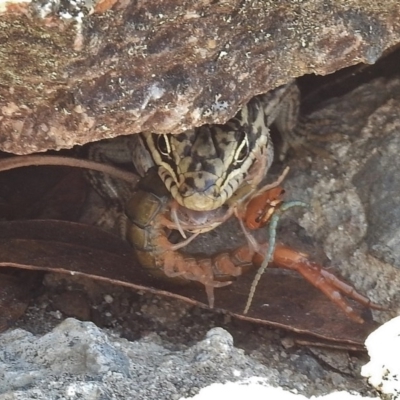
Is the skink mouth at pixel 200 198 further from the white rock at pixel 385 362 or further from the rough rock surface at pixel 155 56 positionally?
the white rock at pixel 385 362

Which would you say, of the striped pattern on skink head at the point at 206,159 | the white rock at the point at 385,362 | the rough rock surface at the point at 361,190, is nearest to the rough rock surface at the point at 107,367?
the white rock at the point at 385,362

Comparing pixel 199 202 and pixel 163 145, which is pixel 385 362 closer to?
pixel 199 202

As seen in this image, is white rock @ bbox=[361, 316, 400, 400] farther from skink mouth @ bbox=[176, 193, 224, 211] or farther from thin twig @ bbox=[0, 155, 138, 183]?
thin twig @ bbox=[0, 155, 138, 183]

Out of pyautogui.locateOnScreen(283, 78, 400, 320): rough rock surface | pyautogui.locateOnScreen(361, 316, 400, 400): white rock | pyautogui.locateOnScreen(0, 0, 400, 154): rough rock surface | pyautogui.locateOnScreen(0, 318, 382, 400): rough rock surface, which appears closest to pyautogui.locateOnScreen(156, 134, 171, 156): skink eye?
pyautogui.locateOnScreen(283, 78, 400, 320): rough rock surface

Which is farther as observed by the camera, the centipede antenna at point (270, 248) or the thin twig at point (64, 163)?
the thin twig at point (64, 163)

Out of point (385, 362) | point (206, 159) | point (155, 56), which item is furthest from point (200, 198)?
point (385, 362)

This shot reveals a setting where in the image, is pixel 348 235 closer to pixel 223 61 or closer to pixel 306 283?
pixel 306 283

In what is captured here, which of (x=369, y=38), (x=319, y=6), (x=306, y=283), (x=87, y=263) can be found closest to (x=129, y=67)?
(x=319, y=6)
